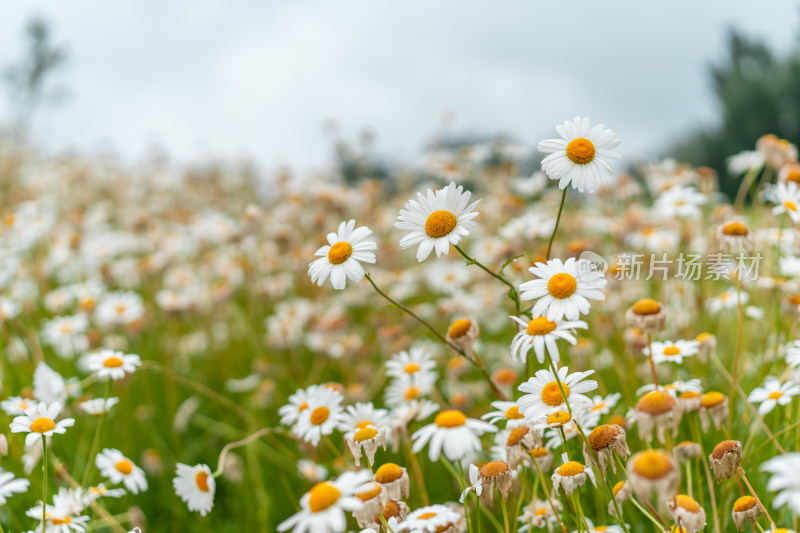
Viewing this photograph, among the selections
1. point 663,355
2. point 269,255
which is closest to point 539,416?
point 663,355

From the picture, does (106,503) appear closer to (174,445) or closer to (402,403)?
(174,445)

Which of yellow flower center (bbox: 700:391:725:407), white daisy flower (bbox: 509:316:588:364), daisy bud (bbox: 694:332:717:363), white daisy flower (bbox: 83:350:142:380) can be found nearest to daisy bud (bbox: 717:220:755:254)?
daisy bud (bbox: 694:332:717:363)

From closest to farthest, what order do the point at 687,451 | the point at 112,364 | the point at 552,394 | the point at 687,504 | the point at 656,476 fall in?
1. the point at 656,476
2. the point at 687,504
3. the point at 552,394
4. the point at 687,451
5. the point at 112,364

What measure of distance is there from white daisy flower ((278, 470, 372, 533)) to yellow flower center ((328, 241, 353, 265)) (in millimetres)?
661

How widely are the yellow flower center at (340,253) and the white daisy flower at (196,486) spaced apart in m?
0.63

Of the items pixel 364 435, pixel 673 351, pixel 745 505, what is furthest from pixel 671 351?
pixel 364 435

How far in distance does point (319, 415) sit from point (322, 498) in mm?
732

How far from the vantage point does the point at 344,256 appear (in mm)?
1641

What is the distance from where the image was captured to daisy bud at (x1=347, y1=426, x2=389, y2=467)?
1.41 metres

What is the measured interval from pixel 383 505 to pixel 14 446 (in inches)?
79.9

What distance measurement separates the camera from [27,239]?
13.6ft

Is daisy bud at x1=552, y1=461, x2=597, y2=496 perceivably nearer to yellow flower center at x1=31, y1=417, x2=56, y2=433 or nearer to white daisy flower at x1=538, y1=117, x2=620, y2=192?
white daisy flower at x1=538, y1=117, x2=620, y2=192

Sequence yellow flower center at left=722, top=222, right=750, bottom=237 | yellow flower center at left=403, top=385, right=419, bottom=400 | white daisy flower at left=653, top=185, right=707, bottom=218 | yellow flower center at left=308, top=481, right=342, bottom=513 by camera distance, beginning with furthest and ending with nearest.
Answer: white daisy flower at left=653, top=185, right=707, bottom=218 → yellow flower center at left=403, top=385, right=419, bottom=400 → yellow flower center at left=722, top=222, right=750, bottom=237 → yellow flower center at left=308, top=481, right=342, bottom=513

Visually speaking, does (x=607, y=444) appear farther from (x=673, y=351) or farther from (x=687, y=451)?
(x=673, y=351)
